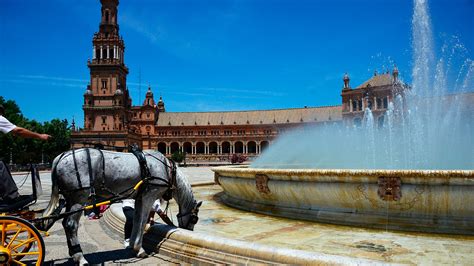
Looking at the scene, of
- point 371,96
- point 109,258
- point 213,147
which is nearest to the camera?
point 109,258

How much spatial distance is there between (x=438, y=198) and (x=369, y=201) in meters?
1.01

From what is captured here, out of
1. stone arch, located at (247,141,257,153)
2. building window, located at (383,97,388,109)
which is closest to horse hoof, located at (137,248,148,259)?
building window, located at (383,97,388,109)

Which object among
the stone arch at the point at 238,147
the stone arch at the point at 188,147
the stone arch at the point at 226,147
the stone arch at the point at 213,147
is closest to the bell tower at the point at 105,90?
the stone arch at the point at 188,147

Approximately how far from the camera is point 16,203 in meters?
4.32

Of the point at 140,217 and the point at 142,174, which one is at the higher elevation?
the point at 142,174

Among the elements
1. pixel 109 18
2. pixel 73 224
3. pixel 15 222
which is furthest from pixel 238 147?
pixel 15 222

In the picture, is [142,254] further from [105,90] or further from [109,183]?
[105,90]

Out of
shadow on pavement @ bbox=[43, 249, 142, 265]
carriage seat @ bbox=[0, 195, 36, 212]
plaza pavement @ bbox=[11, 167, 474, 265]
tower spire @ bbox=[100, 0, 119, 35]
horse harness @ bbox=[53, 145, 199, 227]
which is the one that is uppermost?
tower spire @ bbox=[100, 0, 119, 35]

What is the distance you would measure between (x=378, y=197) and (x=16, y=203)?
5.15 meters

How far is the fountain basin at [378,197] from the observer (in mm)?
5457

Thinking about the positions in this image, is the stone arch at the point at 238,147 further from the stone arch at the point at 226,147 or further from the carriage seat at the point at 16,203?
the carriage seat at the point at 16,203

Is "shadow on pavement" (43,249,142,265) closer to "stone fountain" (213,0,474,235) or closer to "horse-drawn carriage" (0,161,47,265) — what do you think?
"horse-drawn carriage" (0,161,47,265)

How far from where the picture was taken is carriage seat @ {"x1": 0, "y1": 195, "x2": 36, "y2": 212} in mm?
4223

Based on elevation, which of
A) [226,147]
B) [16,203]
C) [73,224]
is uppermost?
[226,147]
